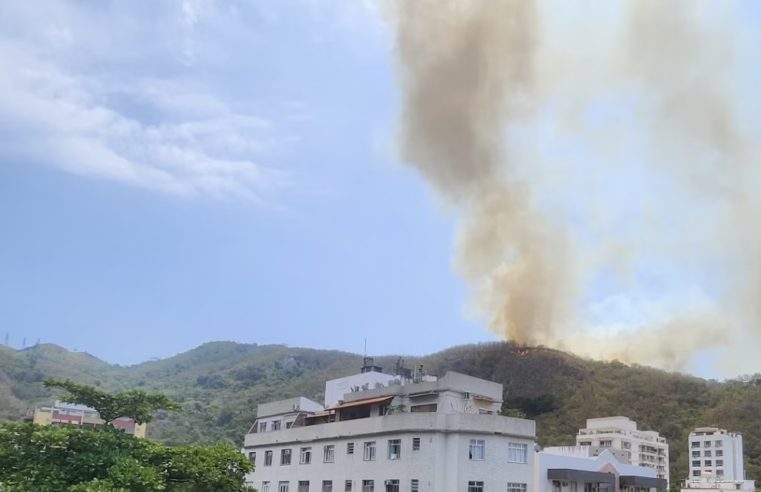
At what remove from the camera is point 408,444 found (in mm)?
31531

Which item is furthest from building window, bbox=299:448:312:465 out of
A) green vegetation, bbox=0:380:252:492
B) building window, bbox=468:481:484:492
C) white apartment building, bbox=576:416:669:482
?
white apartment building, bbox=576:416:669:482

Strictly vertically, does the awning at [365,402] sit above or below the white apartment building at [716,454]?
above

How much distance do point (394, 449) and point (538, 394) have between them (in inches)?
2321

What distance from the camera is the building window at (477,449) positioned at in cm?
3064

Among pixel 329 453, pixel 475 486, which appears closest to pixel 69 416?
pixel 329 453

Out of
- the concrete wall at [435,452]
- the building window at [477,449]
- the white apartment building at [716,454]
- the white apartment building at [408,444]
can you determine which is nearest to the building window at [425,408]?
the white apartment building at [408,444]

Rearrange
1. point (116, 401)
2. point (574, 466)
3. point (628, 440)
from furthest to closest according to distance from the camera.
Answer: point (628, 440) < point (574, 466) < point (116, 401)

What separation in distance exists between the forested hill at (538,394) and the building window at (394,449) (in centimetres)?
4312

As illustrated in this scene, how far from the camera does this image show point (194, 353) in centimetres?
17725

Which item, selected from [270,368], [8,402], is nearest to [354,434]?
[8,402]

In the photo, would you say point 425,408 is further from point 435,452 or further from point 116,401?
point 116,401

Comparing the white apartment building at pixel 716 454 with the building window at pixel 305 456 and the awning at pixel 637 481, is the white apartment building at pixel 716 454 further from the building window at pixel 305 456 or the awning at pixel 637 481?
the building window at pixel 305 456

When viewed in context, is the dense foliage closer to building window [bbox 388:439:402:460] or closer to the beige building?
building window [bbox 388:439:402:460]

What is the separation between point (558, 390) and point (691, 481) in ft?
85.0
